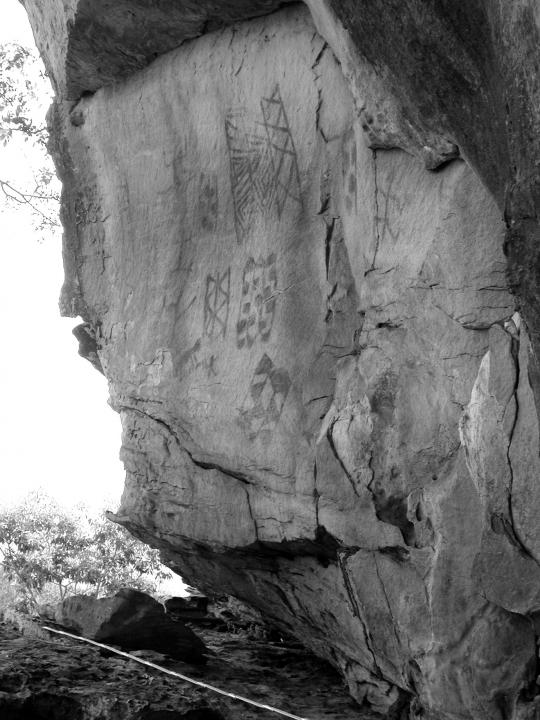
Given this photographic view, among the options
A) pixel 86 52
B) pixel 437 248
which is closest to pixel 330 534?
pixel 437 248

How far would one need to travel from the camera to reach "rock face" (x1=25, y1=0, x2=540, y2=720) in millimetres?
3799

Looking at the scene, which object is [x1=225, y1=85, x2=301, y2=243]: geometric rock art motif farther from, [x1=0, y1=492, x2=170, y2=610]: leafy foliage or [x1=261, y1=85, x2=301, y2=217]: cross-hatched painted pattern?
[x1=0, y1=492, x2=170, y2=610]: leafy foliage

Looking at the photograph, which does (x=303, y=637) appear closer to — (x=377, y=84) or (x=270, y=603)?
(x=270, y=603)

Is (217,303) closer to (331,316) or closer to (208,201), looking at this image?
(208,201)

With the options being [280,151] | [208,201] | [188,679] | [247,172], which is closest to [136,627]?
[188,679]

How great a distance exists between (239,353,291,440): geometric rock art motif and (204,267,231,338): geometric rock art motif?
482 millimetres

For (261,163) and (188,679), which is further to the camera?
(261,163)

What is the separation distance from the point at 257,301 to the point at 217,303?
15.6 inches

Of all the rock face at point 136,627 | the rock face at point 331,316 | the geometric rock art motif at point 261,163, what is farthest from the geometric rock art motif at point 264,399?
the rock face at point 136,627

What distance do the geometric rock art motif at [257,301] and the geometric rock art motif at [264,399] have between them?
7.5 inches

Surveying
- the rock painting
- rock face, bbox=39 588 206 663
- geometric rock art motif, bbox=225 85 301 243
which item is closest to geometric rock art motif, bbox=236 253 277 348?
geometric rock art motif, bbox=225 85 301 243

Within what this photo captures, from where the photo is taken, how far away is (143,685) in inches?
203

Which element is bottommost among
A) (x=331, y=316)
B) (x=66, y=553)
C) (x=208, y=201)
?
(x=66, y=553)

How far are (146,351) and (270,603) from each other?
1889 mm
